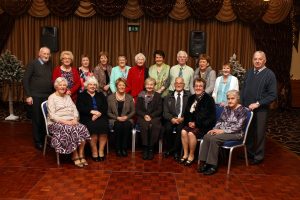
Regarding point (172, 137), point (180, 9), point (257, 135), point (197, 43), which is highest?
point (180, 9)

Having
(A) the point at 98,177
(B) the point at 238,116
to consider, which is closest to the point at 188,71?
(B) the point at 238,116

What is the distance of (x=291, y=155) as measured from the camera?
4977 millimetres

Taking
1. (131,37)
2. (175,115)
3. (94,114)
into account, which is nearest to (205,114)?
(175,115)

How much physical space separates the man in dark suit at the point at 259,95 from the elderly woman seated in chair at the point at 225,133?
241mm

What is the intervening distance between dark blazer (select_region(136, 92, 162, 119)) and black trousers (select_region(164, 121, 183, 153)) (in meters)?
0.20

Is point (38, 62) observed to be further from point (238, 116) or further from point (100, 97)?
point (238, 116)

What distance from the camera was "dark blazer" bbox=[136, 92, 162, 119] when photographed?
188 inches

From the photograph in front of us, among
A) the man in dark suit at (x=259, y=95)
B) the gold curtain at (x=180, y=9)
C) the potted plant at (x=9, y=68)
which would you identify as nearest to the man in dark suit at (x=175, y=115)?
the man in dark suit at (x=259, y=95)

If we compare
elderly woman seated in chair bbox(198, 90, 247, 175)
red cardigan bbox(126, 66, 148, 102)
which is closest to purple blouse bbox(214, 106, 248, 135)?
elderly woman seated in chair bbox(198, 90, 247, 175)

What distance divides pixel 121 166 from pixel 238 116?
1.60m

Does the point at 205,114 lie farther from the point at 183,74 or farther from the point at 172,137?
the point at 183,74

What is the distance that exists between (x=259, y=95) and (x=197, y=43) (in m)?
4.16

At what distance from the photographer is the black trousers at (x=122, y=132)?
4621 millimetres

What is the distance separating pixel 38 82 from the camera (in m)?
4.76
